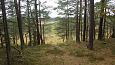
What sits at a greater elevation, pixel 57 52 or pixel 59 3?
pixel 59 3

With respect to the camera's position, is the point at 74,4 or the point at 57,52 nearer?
the point at 57,52

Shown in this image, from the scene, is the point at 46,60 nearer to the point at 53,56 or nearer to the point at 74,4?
the point at 53,56

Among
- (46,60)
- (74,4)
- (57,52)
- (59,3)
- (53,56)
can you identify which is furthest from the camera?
(59,3)

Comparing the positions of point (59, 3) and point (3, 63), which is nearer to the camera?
point (3, 63)

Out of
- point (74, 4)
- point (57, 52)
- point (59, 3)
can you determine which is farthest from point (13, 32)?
point (57, 52)

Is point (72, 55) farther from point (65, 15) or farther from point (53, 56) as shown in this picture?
point (65, 15)

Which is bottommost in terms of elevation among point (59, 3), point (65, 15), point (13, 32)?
point (13, 32)

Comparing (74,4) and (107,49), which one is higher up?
(74,4)

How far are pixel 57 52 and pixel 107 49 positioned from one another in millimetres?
5243

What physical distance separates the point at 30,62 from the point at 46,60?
1.55 meters

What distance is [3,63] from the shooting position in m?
11.6

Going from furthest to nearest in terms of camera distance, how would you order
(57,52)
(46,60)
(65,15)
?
1. (65,15)
2. (57,52)
3. (46,60)

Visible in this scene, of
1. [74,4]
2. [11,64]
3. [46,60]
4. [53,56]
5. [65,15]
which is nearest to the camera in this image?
[11,64]

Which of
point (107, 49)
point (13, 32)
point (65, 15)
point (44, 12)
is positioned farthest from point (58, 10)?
point (107, 49)
